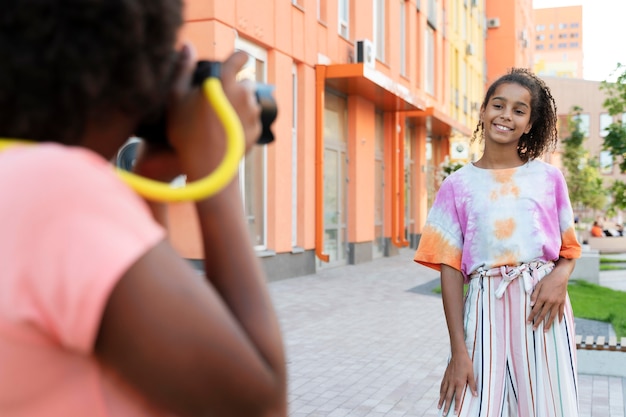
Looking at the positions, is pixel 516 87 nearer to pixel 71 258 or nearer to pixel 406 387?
pixel 71 258

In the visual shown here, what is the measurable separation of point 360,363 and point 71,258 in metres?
6.43

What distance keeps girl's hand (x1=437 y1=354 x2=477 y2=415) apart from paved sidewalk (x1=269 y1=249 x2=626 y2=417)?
2692mm

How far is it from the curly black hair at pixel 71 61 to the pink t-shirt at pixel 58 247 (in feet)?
0.13

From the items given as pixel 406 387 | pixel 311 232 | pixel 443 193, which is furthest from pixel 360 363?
pixel 311 232

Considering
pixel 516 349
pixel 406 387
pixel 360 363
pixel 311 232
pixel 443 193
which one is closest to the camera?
pixel 516 349

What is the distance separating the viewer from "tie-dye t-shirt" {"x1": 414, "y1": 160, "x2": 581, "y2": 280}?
2.71m

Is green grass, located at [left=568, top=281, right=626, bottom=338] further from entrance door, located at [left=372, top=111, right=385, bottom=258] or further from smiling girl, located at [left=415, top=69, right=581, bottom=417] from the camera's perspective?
entrance door, located at [left=372, top=111, right=385, bottom=258]

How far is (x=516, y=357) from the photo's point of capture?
2.66 meters

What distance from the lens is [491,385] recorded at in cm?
268

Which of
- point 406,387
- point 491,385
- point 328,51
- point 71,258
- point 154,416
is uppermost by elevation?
point 328,51

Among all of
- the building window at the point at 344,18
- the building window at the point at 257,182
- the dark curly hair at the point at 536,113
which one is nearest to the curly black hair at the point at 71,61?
the dark curly hair at the point at 536,113

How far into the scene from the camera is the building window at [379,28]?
64.6ft

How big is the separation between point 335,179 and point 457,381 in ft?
48.5

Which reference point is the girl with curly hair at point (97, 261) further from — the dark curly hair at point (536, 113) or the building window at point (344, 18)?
the building window at point (344, 18)
